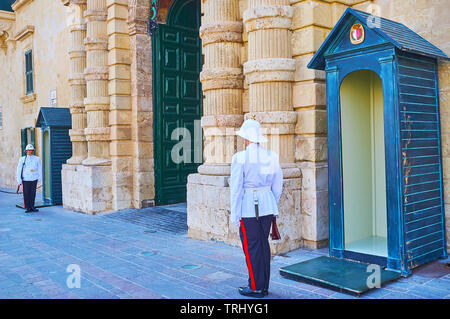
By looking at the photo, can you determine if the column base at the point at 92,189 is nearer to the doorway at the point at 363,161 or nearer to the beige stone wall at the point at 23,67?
the beige stone wall at the point at 23,67

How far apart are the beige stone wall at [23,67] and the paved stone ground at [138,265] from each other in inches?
247

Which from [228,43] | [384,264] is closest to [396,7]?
[228,43]

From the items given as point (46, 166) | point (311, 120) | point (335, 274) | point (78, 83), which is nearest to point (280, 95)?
point (311, 120)

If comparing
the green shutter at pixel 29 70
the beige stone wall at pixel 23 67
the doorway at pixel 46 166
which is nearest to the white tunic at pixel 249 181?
the doorway at pixel 46 166

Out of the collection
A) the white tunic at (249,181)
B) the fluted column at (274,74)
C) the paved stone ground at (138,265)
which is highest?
the fluted column at (274,74)

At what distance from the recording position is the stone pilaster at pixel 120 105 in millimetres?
10039

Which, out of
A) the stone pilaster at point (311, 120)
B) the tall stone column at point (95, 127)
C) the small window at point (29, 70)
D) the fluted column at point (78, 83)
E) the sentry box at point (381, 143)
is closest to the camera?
the sentry box at point (381, 143)

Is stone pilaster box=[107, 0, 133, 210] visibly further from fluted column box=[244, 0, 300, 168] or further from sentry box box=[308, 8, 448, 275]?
sentry box box=[308, 8, 448, 275]

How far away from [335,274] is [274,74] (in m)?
2.79

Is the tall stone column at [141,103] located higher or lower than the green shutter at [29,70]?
lower

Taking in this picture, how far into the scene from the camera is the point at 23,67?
16.9 metres

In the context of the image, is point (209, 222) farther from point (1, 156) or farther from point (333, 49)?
point (1, 156)

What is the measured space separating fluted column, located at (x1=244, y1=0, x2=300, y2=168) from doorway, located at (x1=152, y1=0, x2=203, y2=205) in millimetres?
4321

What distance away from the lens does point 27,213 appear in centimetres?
1077
